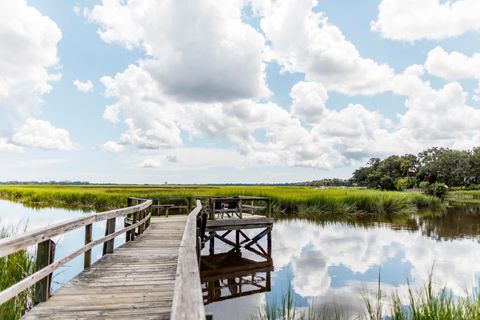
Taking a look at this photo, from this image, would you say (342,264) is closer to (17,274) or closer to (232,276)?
(232,276)

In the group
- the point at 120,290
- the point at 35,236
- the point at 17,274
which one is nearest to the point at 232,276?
the point at 17,274

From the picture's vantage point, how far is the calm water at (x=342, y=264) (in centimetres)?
1058

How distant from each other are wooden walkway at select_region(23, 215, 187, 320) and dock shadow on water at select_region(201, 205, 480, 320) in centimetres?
218

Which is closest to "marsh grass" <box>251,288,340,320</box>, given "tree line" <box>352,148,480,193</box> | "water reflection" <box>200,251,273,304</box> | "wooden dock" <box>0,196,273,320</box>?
"wooden dock" <box>0,196,273,320</box>

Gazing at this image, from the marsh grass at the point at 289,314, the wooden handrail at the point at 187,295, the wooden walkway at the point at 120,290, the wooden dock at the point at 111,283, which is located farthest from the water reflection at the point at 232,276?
the wooden handrail at the point at 187,295

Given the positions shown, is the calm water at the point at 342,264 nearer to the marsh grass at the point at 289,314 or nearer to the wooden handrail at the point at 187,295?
the marsh grass at the point at 289,314

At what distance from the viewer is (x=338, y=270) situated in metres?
13.7

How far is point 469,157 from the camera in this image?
81.6 metres

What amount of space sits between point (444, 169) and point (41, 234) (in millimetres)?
92284

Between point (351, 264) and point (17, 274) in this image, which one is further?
point (351, 264)

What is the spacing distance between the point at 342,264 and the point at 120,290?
11673 mm

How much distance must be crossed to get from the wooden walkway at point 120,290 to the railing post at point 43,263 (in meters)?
0.13

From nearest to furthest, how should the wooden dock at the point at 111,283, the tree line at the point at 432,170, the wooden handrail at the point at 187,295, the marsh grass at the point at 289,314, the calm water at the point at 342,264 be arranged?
the wooden handrail at the point at 187,295, the wooden dock at the point at 111,283, the marsh grass at the point at 289,314, the calm water at the point at 342,264, the tree line at the point at 432,170

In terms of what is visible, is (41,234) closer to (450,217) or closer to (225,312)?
(225,312)
